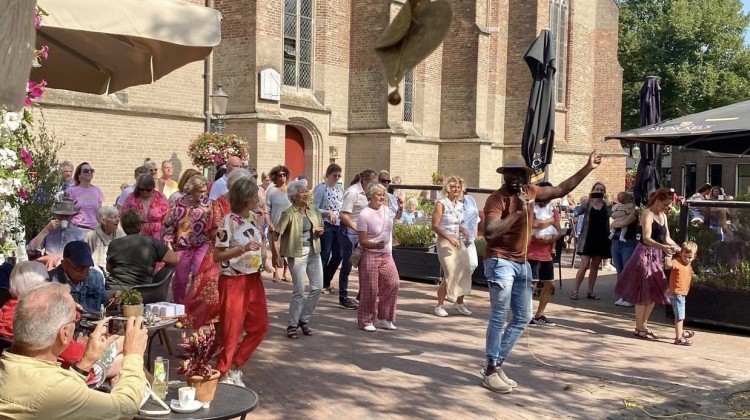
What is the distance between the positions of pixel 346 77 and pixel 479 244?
13100mm

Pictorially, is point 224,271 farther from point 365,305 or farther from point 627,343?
point 627,343

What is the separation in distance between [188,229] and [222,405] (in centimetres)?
392

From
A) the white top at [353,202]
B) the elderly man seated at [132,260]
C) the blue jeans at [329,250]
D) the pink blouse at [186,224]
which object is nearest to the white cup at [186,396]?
the elderly man seated at [132,260]

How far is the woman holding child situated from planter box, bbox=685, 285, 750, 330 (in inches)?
28.4

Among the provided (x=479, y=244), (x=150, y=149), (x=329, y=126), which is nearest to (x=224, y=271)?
(x=479, y=244)

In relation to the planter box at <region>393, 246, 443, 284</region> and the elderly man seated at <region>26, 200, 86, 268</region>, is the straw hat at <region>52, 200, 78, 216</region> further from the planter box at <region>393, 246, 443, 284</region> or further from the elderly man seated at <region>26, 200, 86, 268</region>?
the planter box at <region>393, 246, 443, 284</region>

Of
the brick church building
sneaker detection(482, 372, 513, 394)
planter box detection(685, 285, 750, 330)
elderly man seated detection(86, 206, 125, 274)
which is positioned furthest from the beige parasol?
the brick church building

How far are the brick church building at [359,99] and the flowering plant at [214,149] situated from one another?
258 centimetres

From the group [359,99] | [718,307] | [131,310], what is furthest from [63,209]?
[359,99]

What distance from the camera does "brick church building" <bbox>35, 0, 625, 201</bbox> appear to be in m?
18.7

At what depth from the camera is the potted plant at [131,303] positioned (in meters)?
5.09

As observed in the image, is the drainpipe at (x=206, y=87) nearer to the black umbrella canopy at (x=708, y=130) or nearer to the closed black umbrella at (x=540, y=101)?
the closed black umbrella at (x=540, y=101)

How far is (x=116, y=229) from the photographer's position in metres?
7.52

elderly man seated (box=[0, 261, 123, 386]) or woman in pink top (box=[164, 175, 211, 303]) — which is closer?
elderly man seated (box=[0, 261, 123, 386])
